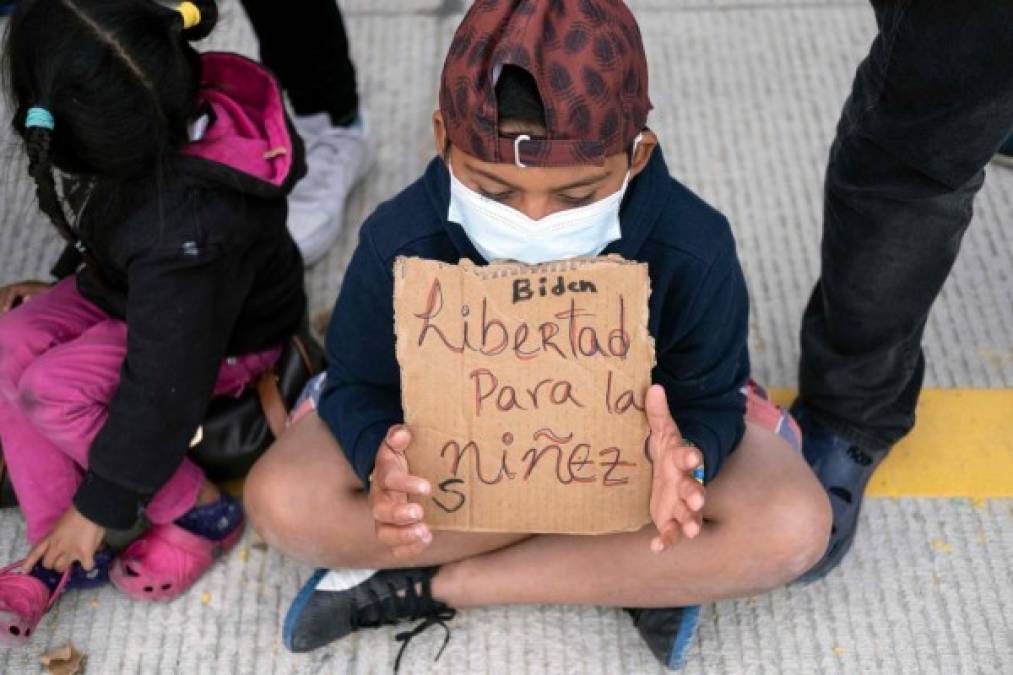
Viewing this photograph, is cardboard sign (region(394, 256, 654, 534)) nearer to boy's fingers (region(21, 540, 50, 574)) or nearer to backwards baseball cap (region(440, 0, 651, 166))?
backwards baseball cap (region(440, 0, 651, 166))

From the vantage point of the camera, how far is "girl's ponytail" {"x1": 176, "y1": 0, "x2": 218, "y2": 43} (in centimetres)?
138

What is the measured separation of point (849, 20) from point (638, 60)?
4.35 feet

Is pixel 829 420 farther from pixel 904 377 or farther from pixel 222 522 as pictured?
pixel 222 522

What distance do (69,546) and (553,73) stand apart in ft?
2.73

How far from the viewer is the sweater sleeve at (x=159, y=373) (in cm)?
141

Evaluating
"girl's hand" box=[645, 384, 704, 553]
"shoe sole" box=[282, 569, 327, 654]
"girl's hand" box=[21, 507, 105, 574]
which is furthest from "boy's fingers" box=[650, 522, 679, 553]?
"girl's hand" box=[21, 507, 105, 574]

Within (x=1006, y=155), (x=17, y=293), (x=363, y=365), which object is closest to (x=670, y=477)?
(x=363, y=365)

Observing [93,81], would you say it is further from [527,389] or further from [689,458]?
[689,458]

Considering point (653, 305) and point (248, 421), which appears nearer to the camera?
point (653, 305)

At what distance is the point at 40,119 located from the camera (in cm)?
128

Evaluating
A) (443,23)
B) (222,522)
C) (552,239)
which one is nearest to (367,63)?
(443,23)

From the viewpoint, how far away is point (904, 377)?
1.57 metres

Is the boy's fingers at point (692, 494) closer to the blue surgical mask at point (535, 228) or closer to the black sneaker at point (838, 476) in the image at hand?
the blue surgical mask at point (535, 228)

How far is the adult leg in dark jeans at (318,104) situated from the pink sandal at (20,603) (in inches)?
25.5
